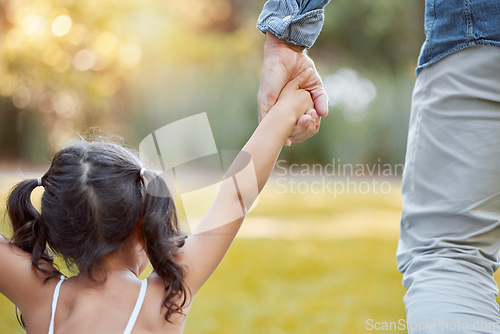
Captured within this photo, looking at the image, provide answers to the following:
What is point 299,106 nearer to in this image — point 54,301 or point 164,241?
point 164,241

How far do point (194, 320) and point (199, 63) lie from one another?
5.33 m

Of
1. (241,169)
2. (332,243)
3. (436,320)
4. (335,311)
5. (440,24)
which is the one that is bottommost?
(332,243)

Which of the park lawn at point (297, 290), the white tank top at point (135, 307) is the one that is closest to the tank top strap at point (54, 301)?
the white tank top at point (135, 307)

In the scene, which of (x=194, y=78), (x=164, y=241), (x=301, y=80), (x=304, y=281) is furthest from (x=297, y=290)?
(x=194, y=78)

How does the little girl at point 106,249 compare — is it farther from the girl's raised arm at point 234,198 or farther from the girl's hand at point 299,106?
the girl's hand at point 299,106

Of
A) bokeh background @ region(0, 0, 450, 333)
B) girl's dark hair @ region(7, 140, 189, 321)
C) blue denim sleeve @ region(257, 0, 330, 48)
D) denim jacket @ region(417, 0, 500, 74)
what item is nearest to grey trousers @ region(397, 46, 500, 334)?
denim jacket @ region(417, 0, 500, 74)

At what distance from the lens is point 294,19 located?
1.51 m

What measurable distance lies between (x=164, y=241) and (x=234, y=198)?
0.17 meters

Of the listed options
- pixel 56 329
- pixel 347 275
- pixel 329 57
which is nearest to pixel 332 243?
pixel 347 275

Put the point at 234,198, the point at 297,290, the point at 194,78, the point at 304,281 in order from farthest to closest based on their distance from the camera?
the point at 194,78 → the point at 304,281 → the point at 297,290 → the point at 234,198

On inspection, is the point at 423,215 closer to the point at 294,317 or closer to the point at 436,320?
the point at 436,320

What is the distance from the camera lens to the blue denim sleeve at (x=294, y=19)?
1.53 meters

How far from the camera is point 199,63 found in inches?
293

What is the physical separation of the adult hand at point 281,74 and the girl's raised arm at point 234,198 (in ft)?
0.40
